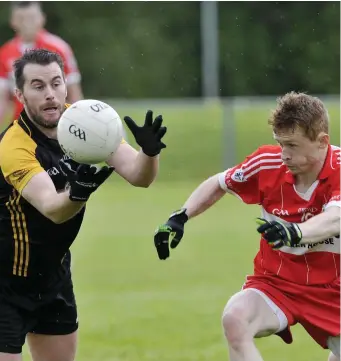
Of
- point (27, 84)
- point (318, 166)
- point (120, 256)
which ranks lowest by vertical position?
point (120, 256)

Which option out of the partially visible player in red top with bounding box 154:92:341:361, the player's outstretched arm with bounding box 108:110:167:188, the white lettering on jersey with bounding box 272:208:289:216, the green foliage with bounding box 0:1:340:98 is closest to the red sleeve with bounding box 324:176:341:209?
the partially visible player in red top with bounding box 154:92:341:361

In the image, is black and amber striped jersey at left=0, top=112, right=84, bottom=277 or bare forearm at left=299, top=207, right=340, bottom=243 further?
black and amber striped jersey at left=0, top=112, right=84, bottom=277

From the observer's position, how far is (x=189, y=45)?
25.5 m

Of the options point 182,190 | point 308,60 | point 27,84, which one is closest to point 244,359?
point 27,84

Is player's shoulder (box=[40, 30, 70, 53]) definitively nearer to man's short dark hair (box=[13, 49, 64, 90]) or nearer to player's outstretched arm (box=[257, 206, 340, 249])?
man's short dark hair (box=[13, 49, 64, 90])

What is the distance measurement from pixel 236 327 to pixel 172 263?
697cm

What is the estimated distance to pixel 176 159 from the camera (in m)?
22.1

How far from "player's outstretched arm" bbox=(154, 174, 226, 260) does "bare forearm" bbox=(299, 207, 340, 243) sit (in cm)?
78

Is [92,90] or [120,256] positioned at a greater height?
[92,90]

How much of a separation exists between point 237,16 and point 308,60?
1959 mm

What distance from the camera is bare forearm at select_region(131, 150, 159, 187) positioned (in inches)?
230

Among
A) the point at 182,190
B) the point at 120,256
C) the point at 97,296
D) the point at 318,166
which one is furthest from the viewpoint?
the point at 182,190

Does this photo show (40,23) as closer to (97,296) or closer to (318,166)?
(97,296)

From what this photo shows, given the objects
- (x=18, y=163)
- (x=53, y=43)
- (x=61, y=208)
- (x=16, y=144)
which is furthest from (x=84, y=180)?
(x=53, y=43)
